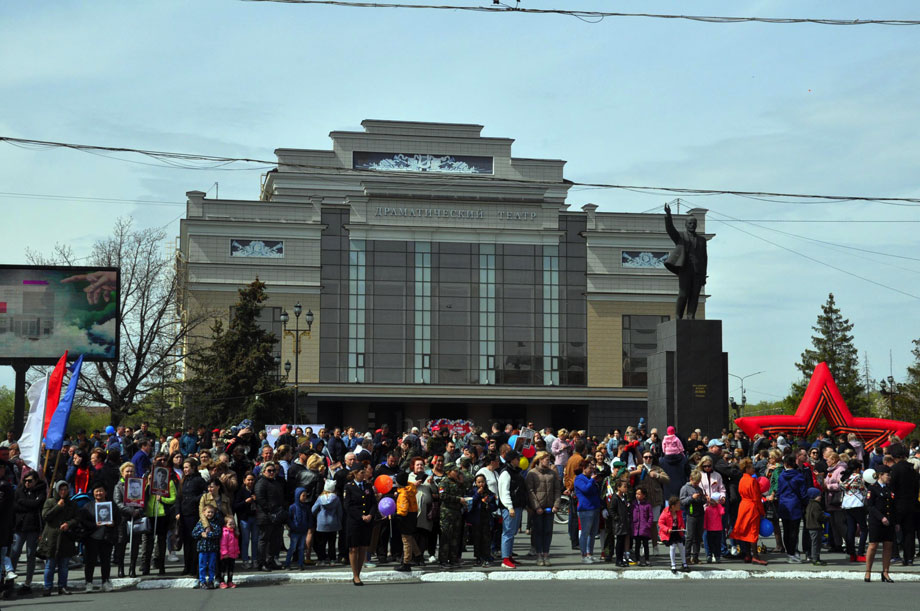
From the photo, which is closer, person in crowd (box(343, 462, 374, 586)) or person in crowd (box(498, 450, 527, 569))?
person in crowd (box(343, 462, 374, 586))

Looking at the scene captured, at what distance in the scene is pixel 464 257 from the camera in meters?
68.6

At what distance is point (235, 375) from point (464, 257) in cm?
2240

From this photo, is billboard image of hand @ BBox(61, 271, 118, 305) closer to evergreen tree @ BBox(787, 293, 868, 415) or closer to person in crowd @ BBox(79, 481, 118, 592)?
person in crowd @ BBox(79, 481, 118, 592)

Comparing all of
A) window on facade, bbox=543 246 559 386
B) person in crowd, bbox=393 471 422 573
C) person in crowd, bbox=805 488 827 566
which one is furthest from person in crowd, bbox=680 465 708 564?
window on facade, bbox=543 246 559 386

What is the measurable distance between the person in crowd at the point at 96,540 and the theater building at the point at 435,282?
163 feet

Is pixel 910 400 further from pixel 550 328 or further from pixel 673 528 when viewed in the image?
pixel 673 528

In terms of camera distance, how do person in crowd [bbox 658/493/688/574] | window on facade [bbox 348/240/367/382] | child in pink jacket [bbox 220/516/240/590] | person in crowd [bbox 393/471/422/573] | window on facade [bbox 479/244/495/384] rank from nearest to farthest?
child in pink jacket [bbox 220/516/240/590] < person in crowd [bbox 658/493/688/574] < person in crowd [bbox 393/471/422/573] < window on facade [bbox 348/240/367/382] < window on facade [bbox 479/244/495/384]

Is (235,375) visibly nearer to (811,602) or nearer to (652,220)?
(652,220)

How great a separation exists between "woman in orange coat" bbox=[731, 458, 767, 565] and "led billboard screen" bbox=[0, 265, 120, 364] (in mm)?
18199

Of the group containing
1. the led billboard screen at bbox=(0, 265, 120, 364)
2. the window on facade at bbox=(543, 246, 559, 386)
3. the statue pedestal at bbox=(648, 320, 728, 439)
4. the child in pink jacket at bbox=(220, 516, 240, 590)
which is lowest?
the child in pink jacket at bbox=(220, 516, 240, 590)

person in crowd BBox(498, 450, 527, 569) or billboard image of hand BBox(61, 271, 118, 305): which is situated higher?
billboard image of hand BBox(61, 271, 118, 305)

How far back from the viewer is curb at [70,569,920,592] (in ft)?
50.6

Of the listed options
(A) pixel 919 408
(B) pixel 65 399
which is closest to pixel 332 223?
(A) pixel 919 408

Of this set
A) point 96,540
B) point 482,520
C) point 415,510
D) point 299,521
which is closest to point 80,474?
point 96,540
